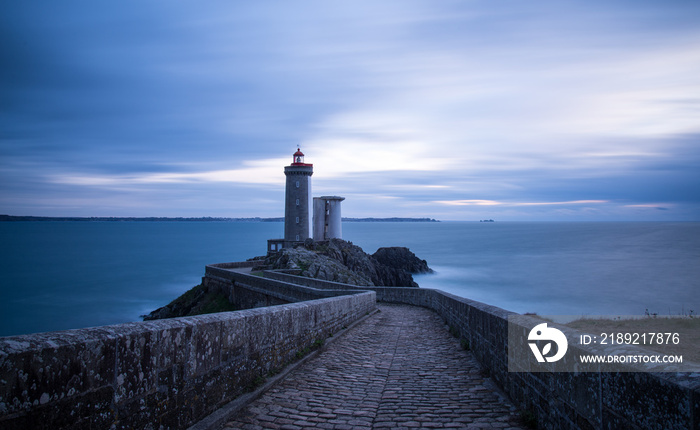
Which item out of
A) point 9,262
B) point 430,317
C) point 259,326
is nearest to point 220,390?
point 259,326

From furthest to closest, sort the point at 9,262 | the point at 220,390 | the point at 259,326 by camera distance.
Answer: the point at 9,262 < the point at 259,326 < the point at 220,390

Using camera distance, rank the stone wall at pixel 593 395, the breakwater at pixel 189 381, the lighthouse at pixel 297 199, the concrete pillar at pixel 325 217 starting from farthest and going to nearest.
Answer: the concrete pillar at pixel 325 217 → the lighthouse at pixel 297 199 → the breakwater at pixel 189 381 → the stone wall at pixel 593 395

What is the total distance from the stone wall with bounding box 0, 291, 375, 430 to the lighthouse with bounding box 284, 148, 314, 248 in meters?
37.4

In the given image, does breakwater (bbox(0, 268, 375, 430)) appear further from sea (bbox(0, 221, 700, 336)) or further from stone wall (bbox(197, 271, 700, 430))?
sea (bbox(0, 221, 700, 336))

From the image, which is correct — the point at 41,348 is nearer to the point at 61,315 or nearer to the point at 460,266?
the point at 61,315

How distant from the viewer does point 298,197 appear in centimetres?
4250

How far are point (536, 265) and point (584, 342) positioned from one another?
225ft

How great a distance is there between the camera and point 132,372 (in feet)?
10.4

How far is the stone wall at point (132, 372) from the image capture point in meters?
2.51

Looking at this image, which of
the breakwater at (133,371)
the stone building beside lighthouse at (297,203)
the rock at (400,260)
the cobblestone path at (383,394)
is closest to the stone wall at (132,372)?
the breakwater at (133,371)

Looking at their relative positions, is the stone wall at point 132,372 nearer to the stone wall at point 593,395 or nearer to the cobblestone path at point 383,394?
the cobblestone path at point 383,394

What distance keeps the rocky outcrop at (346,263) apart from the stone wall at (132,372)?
2139 centimetres

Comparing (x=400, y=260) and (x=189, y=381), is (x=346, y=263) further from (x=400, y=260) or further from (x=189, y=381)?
(x=189, y=381)

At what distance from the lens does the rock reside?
58.9 meters
